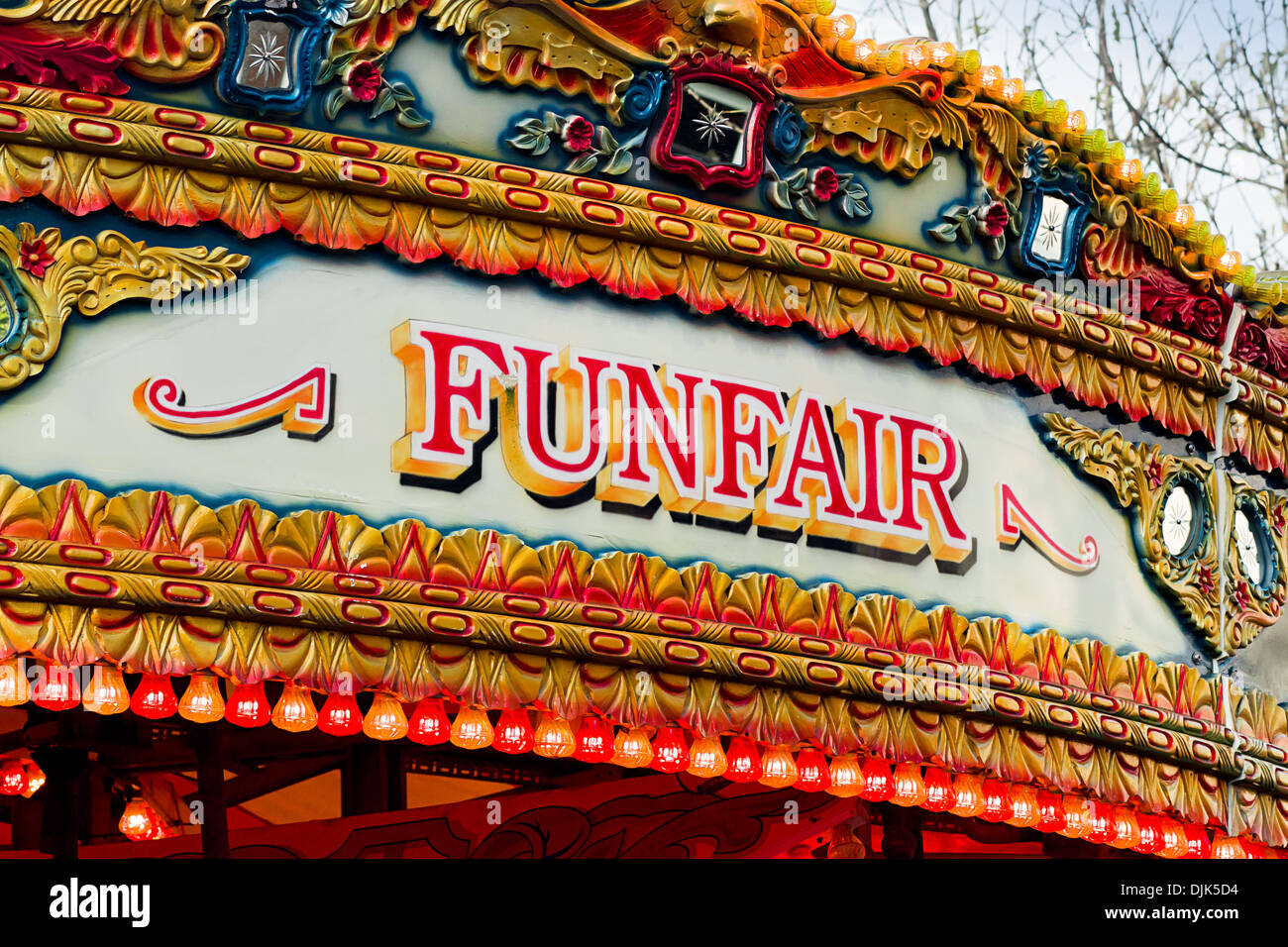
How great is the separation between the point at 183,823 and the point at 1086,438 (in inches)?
150

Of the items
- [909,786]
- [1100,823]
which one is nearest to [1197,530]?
[1100,823]

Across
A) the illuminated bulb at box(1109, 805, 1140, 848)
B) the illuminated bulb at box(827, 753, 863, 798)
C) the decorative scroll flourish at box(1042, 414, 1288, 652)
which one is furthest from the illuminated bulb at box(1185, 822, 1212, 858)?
the illuminated bulb at box(827, 753, 863, 798)

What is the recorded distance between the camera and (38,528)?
16.4 feet

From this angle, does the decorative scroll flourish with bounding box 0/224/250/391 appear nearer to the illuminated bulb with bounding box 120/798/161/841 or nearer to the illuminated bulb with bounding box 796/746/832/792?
the illuminated bulb with bounding box 796/746/832/792

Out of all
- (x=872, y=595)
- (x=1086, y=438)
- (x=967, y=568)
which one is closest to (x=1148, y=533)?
(x=1086, y=438)

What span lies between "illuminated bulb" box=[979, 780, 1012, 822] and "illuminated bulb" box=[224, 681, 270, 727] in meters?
2.42

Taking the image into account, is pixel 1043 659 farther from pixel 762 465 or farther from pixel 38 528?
pixel 38 528

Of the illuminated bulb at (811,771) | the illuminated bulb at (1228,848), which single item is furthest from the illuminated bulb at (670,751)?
the illuminated bulb at (1228,848)

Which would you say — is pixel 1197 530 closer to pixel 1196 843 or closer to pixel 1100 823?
pixel 1196 843

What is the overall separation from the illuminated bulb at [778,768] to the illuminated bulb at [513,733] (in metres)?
0.79

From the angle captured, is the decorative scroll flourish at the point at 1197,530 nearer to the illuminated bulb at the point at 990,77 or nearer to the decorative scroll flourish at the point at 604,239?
the decorative scroll flourish at the point at 604,239

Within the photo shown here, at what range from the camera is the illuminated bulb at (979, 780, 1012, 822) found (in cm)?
624

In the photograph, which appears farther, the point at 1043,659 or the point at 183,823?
the point at 183,823

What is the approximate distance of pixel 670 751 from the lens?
568 centimetres
